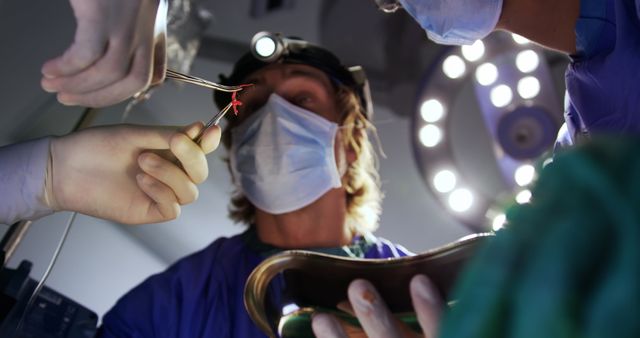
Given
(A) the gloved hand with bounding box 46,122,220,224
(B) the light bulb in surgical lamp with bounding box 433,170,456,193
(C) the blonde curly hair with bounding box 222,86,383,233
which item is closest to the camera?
(A) the gloved hand with bounding box 46,122,220,224

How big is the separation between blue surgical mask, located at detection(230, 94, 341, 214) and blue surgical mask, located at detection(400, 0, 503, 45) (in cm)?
62

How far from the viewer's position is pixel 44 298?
57.4 inches

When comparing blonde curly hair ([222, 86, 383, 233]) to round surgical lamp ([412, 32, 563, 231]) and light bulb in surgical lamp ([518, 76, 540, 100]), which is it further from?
light bulb in surgical lamp ([518, 76, 540, 100])

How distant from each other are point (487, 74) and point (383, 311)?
1.50 metres

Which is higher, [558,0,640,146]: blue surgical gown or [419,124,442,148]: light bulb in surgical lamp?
[558,0,640,146]: blue surgical gown

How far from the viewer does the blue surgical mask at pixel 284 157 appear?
65.9 inches

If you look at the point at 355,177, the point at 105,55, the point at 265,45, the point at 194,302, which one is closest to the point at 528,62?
the point at 355,177

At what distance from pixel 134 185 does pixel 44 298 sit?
444 mm

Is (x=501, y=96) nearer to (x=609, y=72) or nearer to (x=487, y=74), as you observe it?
(x=487, y=74)

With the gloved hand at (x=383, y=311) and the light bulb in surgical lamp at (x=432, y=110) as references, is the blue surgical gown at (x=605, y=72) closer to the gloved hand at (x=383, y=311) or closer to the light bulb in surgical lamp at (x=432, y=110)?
the gloved hand at (x=383, y=311)

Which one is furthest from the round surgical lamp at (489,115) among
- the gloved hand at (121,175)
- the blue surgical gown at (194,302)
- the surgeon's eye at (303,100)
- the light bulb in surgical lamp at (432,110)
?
the gloved hand at (121,175)

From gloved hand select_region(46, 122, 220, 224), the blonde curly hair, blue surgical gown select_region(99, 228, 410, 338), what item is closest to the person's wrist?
gloved hand select_region(46, 122, 220, 224)

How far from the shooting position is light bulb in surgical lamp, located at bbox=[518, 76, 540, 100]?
6.86 ft

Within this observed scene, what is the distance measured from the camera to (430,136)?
2156 millimetres
